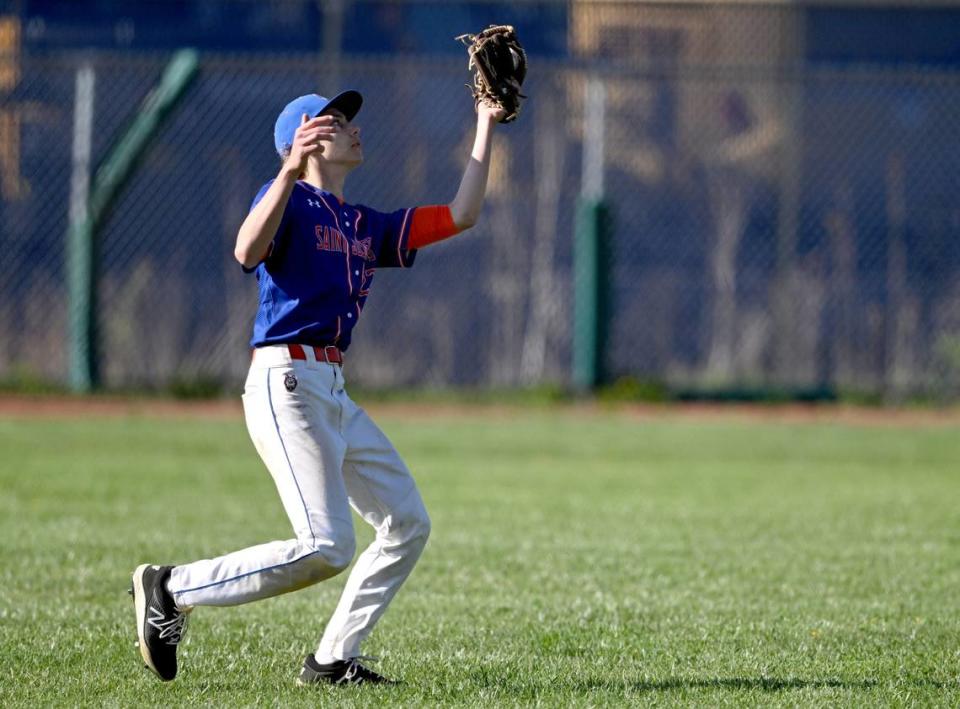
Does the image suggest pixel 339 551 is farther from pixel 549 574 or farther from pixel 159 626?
pixel 549 574

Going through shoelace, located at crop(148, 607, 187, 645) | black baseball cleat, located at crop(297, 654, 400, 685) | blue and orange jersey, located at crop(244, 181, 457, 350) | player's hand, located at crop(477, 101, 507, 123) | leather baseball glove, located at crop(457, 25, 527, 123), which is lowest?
black baseball cleat, located at crop(297, 654, 400, 685)

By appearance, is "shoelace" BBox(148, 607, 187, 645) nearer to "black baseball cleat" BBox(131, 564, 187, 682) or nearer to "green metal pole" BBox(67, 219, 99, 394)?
"black baseball cleat" BBox(131, 564, 187, 682)

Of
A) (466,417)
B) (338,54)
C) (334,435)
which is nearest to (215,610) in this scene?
(334,435)

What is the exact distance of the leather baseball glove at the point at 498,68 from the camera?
4.43 meters

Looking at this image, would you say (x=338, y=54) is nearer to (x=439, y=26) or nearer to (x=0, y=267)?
(x=439, y=26)

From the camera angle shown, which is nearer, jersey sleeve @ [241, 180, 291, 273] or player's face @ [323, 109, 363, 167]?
jersey sleeve @ [241, 180, 291, 273]

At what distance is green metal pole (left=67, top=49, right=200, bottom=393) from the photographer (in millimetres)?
12594

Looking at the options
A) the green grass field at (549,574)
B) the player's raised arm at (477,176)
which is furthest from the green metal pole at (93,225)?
the player's raised arm at (477,176)

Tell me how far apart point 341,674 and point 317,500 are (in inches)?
21.0

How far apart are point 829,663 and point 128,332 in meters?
9.48

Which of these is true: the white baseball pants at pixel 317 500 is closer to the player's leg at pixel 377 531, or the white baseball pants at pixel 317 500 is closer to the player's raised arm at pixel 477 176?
the player's leg at pixel 377 531

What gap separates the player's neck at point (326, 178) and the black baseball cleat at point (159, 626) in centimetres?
123

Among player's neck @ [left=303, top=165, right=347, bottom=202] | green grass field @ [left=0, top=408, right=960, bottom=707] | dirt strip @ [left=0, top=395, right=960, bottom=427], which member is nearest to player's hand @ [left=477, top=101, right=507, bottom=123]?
player's neck @ [left=303, top=165, right=347, bottom=202]

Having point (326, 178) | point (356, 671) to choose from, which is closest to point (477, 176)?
point (326, 178)
